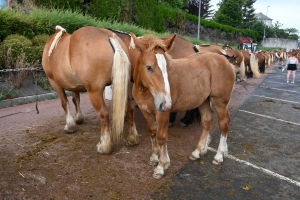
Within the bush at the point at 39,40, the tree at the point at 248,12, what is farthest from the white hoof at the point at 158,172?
the tree at the point at 248,12

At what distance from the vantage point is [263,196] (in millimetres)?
2727

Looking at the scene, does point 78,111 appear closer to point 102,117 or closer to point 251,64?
point 102,117

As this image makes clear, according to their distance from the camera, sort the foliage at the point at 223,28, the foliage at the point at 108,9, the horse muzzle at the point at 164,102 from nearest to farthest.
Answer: the horse muzzle at the point at 164,102 < the foliage at the point at 108,9 < the foliage at the point at 223,28

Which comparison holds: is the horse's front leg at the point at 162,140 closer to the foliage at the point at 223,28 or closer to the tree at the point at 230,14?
the foliage at the point at 223,28

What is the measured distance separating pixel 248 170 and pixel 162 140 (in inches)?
54.5

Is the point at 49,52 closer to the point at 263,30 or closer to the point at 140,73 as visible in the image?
the point at 140,73

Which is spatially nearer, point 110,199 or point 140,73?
point 110,199

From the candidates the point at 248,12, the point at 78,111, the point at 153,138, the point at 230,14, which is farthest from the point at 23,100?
the point at 248,12

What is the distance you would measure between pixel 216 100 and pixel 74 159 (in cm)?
221

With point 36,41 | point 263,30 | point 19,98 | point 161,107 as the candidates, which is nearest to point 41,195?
point 161,107

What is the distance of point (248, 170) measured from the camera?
131 inches

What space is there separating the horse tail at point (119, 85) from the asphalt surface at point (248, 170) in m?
1.05

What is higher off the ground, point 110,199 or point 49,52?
point 49,52

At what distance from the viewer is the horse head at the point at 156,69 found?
2.49 metres
